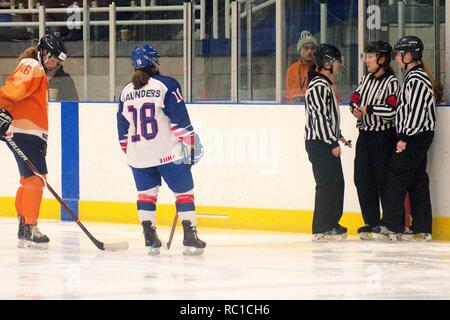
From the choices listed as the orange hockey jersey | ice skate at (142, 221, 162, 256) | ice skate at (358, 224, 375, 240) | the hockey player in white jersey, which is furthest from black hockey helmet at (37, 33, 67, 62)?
ice skate at (358, 224, 375, 240)

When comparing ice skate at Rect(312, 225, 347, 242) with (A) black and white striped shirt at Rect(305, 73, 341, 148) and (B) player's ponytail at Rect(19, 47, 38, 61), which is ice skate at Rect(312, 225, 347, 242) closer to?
(A) black and white striped shirt at Rect(305, 73, 341, 148)

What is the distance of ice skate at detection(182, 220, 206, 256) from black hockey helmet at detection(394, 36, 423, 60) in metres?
1.72

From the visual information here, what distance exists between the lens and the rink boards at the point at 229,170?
347 inches

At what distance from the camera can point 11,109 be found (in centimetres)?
794

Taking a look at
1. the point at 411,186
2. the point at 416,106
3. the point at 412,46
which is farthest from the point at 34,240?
the point at 412,46

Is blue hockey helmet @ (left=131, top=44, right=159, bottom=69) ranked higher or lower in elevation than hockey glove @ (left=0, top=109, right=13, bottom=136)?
higher

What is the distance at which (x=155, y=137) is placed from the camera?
299 inches

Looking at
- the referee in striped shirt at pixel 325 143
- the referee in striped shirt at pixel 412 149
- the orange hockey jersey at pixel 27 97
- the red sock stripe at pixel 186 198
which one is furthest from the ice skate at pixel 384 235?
the orange hockey jersey at pixel 27 97

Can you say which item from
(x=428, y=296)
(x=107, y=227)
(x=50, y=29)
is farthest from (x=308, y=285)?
(x=50, y=29)

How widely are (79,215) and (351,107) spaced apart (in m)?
2.23

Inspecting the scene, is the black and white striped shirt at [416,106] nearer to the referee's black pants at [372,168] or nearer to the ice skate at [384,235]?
the referee's black pants at [372,168]

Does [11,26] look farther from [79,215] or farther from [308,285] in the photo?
[308,285]

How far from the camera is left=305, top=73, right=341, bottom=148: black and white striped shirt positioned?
27.5 feet
